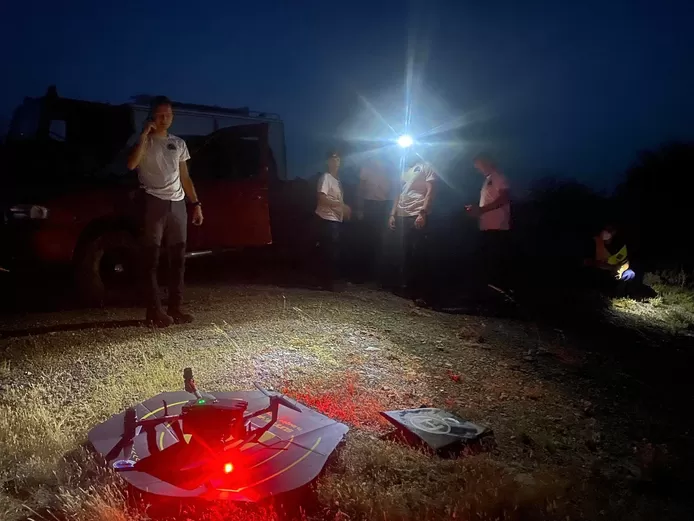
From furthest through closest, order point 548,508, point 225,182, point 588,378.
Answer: point 225,182 → point 588,378 → point 548,508

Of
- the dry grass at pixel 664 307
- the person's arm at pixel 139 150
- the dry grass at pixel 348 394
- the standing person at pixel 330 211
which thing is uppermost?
the person's arm at pixel 139 150

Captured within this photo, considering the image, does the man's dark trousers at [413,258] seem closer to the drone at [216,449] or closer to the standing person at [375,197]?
the standing person at [375,197]

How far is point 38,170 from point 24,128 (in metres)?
0.86

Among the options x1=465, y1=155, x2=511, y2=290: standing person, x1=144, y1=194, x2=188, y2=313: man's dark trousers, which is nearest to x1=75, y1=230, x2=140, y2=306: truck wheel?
x1=144, y1=194, x2=188, y2=313: man's dark trousers

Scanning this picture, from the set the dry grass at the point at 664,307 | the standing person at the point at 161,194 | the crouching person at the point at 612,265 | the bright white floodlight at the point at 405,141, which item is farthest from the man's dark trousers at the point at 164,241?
the crouching person at the point at 612,265

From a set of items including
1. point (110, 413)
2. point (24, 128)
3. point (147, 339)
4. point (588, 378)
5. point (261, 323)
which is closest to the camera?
point (110, 413)

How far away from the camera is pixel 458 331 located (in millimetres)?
5680

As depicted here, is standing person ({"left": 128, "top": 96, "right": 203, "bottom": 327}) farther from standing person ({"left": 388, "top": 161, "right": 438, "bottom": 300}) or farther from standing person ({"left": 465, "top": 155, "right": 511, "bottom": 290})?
standing person ({"left": 465, "top": 155, "right": 511, "bottom": 290})

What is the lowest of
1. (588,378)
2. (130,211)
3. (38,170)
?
(588,378)

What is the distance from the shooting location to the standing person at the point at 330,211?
24.4ft

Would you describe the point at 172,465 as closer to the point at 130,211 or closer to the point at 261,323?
the point at 261,323

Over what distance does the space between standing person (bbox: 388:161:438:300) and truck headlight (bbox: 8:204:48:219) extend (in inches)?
162

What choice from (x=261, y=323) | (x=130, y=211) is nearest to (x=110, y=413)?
(x=261, y=323)

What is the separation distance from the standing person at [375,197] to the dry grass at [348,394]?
8.28ft
